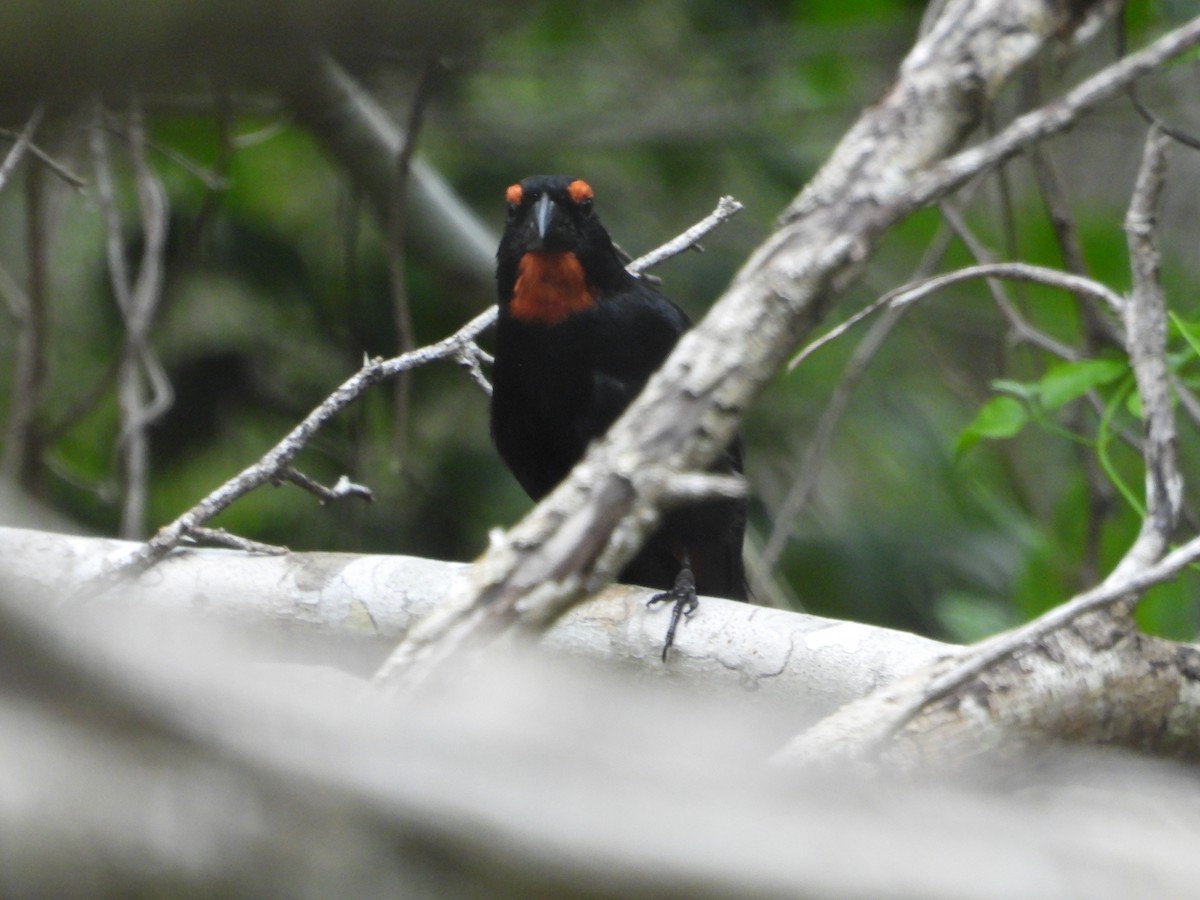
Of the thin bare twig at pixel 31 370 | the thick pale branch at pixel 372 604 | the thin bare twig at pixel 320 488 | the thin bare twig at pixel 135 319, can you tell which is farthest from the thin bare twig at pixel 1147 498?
the thin bare twig at pixel 31 370

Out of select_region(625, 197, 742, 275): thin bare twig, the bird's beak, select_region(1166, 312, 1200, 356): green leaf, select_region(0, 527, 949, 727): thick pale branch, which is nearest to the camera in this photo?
select_region(1166, 312, 1200, 356): green leaf

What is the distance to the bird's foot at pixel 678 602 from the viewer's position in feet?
7.45

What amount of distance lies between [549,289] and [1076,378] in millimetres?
1278

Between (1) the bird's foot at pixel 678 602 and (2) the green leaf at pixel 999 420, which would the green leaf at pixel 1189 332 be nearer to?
(2) the green leaf at pixel 999 420

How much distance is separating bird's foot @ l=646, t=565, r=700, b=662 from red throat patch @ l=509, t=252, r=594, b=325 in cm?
84

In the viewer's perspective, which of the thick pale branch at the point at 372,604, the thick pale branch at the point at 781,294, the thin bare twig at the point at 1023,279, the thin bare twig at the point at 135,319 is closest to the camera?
the thick pale branch at the point at 781,294

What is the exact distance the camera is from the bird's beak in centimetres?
320

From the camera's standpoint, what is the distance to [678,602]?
7.81ft

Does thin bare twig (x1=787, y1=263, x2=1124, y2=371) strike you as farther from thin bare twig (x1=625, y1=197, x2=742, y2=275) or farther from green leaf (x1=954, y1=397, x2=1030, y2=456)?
green leaf (x1=954, y1=397, x2=1030, y2=456)

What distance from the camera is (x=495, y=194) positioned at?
5.02m

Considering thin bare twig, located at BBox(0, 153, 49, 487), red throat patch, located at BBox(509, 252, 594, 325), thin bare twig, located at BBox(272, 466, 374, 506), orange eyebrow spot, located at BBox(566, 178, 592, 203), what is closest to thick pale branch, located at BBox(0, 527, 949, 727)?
thin bare twig, located at BBox(272, 466, 374, 506)

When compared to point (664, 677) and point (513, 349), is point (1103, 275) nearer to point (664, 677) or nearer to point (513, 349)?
point (513, 349)

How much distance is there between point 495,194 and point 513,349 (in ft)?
6.12

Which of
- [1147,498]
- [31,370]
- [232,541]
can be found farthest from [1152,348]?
[31,370]
